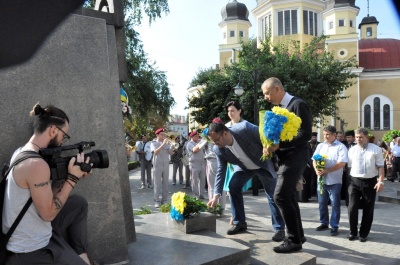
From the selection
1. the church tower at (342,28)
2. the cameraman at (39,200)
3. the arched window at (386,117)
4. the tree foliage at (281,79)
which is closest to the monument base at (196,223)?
the cameraman at (39,200)

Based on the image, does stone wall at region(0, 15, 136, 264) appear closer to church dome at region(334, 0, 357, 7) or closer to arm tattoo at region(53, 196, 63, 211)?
arm tattoo at region(53, 196, 63, 211)

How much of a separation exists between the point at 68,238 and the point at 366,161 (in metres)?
4.74

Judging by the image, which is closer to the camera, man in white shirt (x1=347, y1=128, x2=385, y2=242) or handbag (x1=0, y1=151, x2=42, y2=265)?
handbag (x1=0, y1=151, x2=42, y2=265)

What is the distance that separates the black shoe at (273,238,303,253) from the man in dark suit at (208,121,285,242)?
1.73 feet

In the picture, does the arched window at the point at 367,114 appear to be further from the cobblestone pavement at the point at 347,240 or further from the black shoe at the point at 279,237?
the black shoe at the point at 279,237

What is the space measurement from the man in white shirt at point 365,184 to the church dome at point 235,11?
5407 centimetres

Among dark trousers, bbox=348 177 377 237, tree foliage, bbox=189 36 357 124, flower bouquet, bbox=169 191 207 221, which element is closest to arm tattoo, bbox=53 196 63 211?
flower bouquet, bbox=169 191 207 221

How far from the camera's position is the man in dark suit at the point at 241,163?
16.4 feet

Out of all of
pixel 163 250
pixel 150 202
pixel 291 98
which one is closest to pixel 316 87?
pixel 150 202

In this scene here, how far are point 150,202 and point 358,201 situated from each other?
236 inches

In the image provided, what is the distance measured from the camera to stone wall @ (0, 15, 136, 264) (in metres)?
3.12

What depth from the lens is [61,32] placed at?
3.37 meters

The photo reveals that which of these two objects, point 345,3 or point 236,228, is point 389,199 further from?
point 345,3

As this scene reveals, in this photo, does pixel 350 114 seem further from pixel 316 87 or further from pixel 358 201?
pixel 358 201
